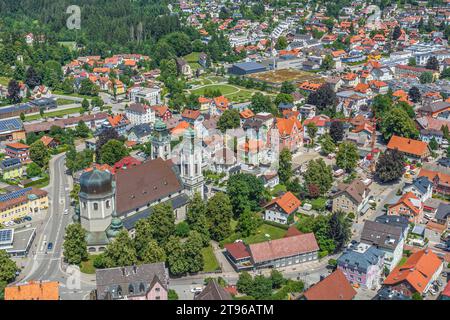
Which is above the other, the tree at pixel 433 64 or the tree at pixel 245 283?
the tree at pixel 433 64

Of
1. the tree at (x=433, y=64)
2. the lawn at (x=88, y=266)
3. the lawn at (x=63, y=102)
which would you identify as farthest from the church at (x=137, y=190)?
the tree at (x=433, y=64)

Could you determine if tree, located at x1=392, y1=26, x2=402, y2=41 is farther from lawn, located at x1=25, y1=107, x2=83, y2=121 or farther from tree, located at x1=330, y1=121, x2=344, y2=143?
lawn, located at x1=25, y1=107, x2=83, y2=121

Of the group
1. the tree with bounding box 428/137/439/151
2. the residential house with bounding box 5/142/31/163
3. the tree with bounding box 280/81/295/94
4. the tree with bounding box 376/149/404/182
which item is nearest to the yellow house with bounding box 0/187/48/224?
the residential house with bounding box 5/142/31/163

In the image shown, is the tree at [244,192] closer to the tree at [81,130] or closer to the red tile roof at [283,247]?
the red tile roof at [283,247]

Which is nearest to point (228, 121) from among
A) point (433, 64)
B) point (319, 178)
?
point (319, 178)

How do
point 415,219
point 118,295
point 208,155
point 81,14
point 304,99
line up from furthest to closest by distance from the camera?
point 81,14 → point 304,99 → point 208,155 → point 415,219 → point 118,295

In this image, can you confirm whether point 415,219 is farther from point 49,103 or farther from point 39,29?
point 39,29
